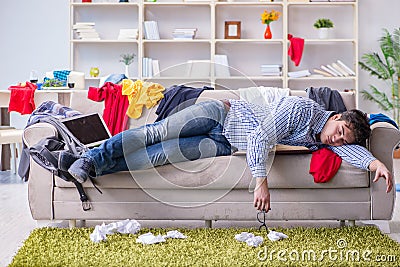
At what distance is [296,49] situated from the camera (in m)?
6.80

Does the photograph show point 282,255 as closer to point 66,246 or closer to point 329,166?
point 329,166

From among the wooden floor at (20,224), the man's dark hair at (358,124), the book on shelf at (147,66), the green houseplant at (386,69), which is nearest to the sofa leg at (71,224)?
the wooden floor at (20,224)

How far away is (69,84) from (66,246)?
2894 millimetres

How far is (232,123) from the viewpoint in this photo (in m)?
3.31

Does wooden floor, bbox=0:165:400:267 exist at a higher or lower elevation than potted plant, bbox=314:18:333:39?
lower

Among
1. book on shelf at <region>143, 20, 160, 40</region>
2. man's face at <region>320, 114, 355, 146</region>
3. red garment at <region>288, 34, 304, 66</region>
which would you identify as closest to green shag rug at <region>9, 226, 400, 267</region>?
man's face at <region>320, 114, 355, 146</region>

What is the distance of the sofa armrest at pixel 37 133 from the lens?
331 centimetres

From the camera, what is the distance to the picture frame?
6.90 metres

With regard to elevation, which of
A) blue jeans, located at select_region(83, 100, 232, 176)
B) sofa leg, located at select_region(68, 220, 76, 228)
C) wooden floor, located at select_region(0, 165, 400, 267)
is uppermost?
blue jeans, located at select_region(83, 100, 232, 176)

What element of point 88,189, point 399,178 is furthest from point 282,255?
point 399,178

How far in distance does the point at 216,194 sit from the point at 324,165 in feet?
1.79

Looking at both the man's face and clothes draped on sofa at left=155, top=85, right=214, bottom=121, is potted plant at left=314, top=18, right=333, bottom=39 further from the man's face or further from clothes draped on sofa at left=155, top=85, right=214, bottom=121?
the man's face

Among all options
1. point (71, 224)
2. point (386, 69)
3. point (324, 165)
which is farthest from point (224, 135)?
point (386, 69)

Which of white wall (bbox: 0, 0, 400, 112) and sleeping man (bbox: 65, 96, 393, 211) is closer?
sleeping man (bbox: 65, 96, 393, 211)
